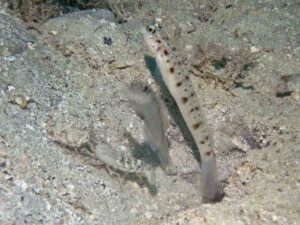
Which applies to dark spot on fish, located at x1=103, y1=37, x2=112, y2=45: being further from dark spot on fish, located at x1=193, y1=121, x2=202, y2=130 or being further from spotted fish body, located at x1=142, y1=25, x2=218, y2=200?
dark spot on fish, located at x1=193, y1=121, x2=202, y2=130

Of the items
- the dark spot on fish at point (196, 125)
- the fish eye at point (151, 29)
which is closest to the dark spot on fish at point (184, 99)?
the dark spot on fish at point (196, 125)

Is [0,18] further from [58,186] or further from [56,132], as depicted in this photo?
[58,186]

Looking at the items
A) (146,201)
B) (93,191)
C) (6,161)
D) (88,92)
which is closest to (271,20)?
(88,92)

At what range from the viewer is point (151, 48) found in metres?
4.34

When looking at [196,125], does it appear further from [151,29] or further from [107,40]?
[107,40]

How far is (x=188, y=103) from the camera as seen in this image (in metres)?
4.08

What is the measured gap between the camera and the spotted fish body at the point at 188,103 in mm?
3875

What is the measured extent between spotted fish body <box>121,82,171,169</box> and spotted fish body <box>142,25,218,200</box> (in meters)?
0.27

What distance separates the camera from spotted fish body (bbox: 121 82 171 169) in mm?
4016

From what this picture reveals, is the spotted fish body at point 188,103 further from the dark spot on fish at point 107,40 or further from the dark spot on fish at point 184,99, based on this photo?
the dark spot on fish at point 107,40

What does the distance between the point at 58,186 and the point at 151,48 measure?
6.75 feet

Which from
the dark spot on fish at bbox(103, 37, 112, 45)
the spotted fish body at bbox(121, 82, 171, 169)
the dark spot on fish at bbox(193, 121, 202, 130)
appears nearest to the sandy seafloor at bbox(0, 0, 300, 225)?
the dark spot on fish at bbox(103, 37, 112, 45)

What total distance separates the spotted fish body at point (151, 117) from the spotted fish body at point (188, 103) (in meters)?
0.27

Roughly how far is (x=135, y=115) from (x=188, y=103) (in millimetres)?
699
